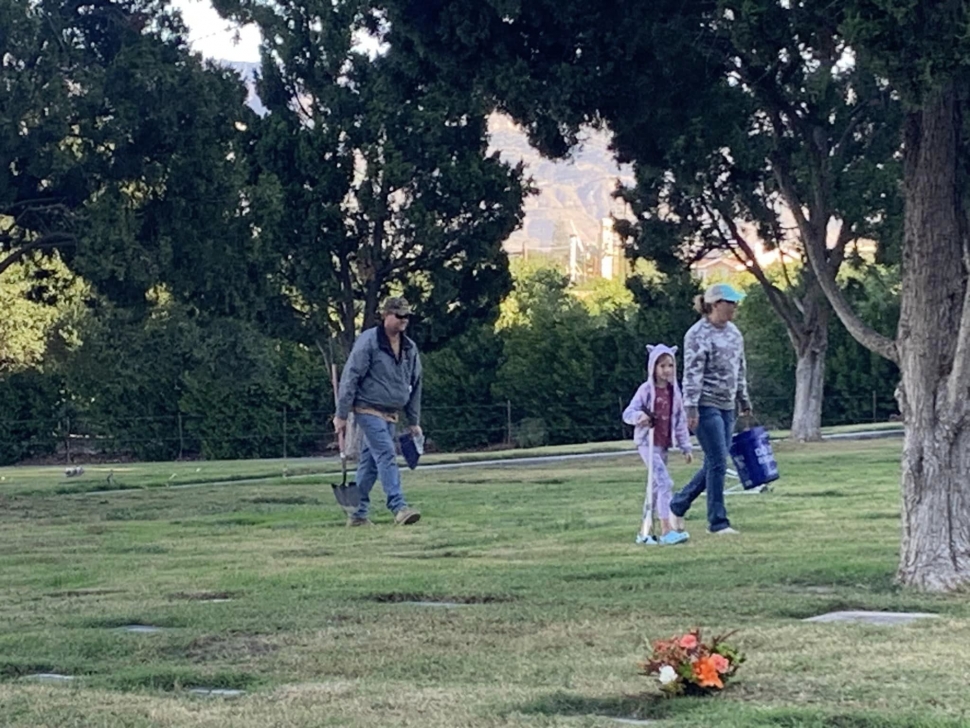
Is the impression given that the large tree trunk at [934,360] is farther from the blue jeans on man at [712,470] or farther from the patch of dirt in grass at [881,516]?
the patch of dirt in grass at [881,516]

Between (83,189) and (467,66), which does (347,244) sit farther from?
(467,66)

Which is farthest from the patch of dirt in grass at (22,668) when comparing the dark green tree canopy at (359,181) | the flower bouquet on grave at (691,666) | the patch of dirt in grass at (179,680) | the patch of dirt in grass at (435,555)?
the dark green tree canopy at (359,181)

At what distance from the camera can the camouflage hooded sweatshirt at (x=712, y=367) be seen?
1292 cm

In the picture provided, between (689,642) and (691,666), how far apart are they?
10 cm

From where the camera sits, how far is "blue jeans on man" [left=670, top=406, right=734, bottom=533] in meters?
12.9

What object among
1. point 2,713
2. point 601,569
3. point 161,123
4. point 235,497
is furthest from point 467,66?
point 161,123

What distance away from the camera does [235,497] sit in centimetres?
1986

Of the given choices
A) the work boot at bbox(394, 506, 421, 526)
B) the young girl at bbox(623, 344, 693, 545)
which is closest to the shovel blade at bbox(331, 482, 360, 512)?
the work boot at bbox(394, 506, 421, 526)

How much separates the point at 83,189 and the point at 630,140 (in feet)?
41.3

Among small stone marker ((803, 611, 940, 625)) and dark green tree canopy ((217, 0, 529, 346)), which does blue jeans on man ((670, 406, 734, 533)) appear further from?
dark green tree canopy ((217, 0, 529, 346))

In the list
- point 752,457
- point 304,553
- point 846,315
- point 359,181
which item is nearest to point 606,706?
point 846,315

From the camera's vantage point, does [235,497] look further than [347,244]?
No

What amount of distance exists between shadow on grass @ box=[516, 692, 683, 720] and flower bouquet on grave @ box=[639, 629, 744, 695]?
0.09 metres

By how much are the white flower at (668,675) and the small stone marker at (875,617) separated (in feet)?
7.12
